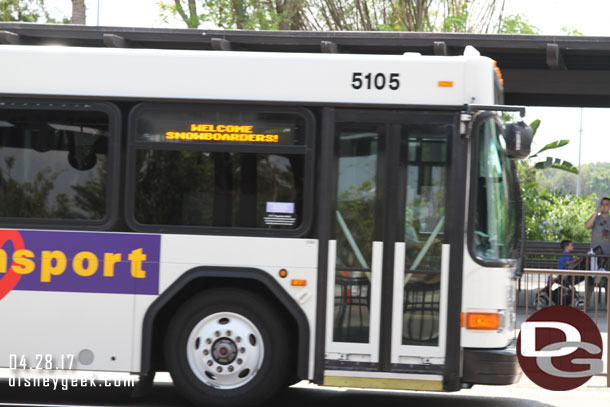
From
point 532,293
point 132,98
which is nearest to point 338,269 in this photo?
point 132,98

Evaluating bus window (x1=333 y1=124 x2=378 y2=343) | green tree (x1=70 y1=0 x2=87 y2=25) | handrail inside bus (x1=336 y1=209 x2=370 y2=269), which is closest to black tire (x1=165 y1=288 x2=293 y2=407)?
bus window (x1=333 y1=124 x2=378 y2=343)

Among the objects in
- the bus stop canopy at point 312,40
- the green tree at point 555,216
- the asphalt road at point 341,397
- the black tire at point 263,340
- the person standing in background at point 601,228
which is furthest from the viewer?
the green tree at point 555,216

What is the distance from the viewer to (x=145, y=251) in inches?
300

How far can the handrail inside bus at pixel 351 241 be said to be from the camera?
7492 millimetres

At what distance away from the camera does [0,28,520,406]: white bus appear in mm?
7445

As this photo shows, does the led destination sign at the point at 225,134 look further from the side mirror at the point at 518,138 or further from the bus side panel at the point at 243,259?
the side mirror at the point at 518,138

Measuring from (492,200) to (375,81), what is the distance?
53.8 inches

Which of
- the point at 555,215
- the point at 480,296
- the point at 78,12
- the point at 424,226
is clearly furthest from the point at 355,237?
the point at 78,12

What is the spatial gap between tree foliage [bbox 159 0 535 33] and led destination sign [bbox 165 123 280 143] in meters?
21.2

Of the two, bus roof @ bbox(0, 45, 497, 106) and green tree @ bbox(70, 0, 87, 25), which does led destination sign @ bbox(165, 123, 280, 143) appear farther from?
green tree @ bbox(70, 0, 87, 25)

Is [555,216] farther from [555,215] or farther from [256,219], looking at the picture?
[256,219]

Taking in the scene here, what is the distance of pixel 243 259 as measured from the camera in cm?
757

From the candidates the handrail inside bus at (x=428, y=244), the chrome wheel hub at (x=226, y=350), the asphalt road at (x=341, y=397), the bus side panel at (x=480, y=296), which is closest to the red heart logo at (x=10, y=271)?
the asphalt road at (x=341, y=397)

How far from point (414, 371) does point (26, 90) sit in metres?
4.00
